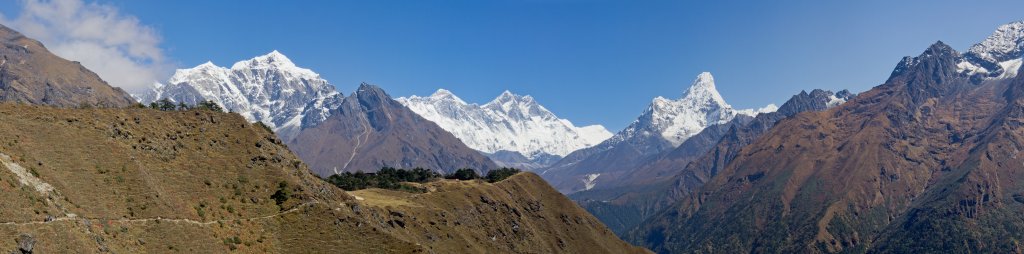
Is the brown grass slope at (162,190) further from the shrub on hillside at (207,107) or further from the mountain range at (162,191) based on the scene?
the shrub on hillside at (207,107)

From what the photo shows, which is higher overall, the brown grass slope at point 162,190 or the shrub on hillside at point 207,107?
the shrub on hillside at point 207,107

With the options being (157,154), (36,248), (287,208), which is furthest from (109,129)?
(36,248)

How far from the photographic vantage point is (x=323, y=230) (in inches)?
4966

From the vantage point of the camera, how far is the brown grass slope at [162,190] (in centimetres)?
9781

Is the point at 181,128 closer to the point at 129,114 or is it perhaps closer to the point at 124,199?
the point at 129,114

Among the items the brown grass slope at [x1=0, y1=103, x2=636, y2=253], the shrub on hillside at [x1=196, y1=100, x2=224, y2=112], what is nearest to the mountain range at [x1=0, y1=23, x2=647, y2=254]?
the brown grass slope at [x1=0, y1=103, x2=636, y2=253]

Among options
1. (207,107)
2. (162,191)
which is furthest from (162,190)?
(207,107)

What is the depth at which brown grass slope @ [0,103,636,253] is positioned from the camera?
97812mm

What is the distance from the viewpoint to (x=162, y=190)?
386 feet

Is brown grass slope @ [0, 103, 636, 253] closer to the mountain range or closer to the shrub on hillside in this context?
the mountain range

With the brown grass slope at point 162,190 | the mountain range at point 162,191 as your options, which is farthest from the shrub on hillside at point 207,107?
the brown grass slope at point 162,190

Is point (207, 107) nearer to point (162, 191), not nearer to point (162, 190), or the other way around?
point (162, 190)

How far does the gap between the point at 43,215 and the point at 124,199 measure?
1646cm

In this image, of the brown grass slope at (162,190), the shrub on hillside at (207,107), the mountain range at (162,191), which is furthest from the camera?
the shrub on hillside at (207,107)
